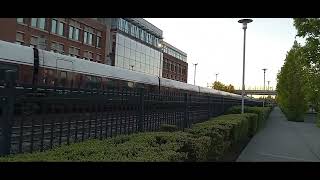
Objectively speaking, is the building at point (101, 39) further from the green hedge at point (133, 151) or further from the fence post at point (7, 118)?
the fence post at point (7, 118)

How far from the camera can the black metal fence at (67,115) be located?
535 centimetres

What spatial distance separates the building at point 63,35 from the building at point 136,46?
1.96m

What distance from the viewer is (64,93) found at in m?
6.50

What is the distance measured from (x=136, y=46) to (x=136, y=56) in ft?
6.12

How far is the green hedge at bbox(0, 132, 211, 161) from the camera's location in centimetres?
470

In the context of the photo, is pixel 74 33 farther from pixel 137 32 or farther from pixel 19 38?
pixel 137 32

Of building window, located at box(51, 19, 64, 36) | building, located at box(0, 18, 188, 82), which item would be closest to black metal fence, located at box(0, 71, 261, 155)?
building, located at box(0, 18, 188, 82)

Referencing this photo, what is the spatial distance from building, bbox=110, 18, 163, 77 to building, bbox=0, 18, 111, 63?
196cm

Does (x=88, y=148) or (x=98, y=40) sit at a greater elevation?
(x=98, y=40)

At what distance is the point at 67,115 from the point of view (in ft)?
21.8
